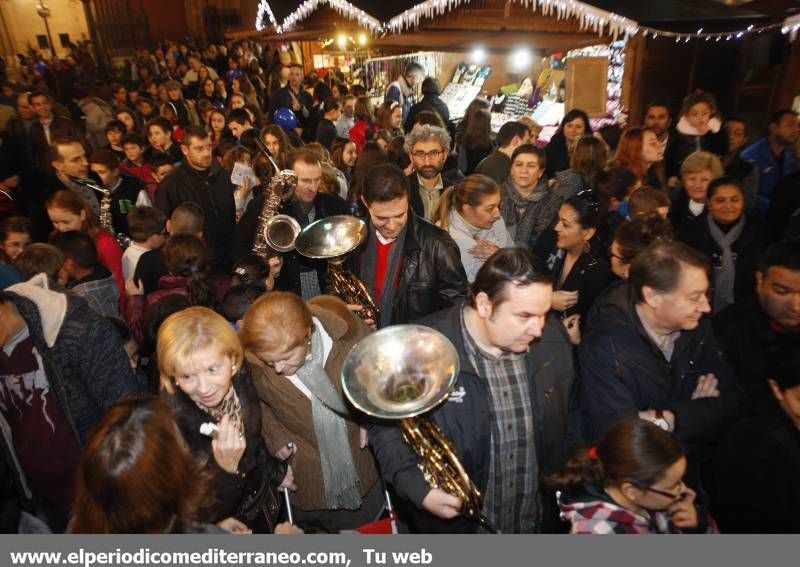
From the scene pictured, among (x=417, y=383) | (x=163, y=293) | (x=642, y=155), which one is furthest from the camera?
(x=642, y=155)

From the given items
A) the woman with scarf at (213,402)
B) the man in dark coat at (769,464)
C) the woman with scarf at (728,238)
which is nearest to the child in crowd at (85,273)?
the woman with scarf at (213,402)

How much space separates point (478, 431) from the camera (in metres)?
2.38

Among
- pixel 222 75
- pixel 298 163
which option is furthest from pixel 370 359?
pixel 222 75

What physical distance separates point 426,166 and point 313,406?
10.8ft

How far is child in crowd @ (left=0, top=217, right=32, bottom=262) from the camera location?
4.09 meters

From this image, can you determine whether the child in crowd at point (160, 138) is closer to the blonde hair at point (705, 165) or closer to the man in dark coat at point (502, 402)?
the man in dark coat at point (502, 402)

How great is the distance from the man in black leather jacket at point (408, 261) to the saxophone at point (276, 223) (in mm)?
832

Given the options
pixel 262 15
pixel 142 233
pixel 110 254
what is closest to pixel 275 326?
pixel 142 233

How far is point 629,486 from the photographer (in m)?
2.14

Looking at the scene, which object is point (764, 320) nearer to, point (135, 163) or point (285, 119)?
point (135, 163)

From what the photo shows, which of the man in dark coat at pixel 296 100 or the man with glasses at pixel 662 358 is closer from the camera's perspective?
the man with glasses at pixel 662 358

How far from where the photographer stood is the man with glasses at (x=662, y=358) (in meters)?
2.53

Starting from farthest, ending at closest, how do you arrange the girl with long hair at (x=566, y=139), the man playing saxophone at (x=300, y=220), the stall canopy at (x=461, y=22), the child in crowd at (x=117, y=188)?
the girl with long hair at (x=566, y=139) < the stall canopy at (x=461, y=22) < the child in crowd at (x=117, y=188) < the man playing saxophone at (x=300, y=220)

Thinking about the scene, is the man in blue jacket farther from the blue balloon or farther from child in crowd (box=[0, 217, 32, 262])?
child in crowd (box=[0, 217, 32, 262])
